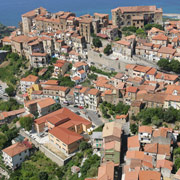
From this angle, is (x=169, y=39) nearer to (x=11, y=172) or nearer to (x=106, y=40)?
(x=106, y=40)

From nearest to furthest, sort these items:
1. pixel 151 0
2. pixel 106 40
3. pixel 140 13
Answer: pixel 106 40 < pixel 140 13 < pixel 151 0

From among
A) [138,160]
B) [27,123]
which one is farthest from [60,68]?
[138,160]

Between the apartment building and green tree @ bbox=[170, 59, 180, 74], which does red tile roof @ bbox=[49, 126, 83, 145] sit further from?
the apartment building

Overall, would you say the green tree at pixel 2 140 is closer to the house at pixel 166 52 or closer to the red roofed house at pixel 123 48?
the red roofed house at pixel 123 48

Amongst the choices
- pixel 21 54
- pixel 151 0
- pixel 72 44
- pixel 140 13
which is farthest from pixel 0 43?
pixel 151 0

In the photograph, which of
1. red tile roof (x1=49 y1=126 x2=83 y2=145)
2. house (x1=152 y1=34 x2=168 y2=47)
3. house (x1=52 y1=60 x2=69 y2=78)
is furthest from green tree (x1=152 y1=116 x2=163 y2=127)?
house (x1=52 y1=60 x2=69 y2=78)

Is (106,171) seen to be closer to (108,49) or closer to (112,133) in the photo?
(112,133)
